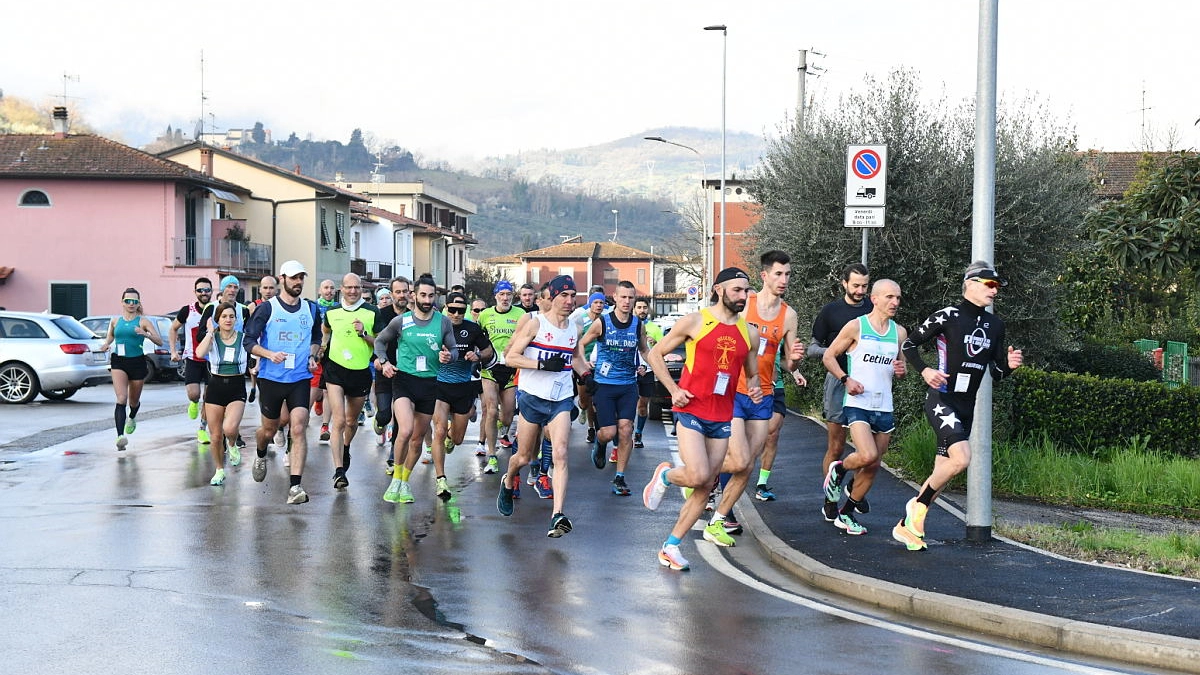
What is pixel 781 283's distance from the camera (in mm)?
10070

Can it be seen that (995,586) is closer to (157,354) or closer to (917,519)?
(917,519)

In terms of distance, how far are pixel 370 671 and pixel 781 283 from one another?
5.12m

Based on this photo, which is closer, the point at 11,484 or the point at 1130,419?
the point at 11,484

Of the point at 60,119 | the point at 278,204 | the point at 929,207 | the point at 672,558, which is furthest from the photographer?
the point at 278,204

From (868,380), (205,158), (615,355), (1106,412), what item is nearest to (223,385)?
(615,355)

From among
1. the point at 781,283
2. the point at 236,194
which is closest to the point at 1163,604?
the point at 781,283

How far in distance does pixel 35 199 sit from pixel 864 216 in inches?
1577

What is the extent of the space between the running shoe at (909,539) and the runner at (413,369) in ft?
13.4

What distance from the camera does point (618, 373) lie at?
12.5m

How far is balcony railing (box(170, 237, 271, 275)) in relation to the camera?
4681 centimetres

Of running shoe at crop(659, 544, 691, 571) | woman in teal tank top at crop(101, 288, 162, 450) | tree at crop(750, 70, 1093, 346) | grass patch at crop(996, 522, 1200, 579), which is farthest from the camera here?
tree at crop(750, 70, 1093, 346)

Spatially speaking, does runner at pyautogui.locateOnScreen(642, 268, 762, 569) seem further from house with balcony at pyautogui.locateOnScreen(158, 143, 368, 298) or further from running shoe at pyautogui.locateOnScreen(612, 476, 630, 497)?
house with balcony at pyautogui.locateOnScreen(158, 143, 368, 298)

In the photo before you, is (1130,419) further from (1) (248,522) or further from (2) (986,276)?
(1) (248,522)

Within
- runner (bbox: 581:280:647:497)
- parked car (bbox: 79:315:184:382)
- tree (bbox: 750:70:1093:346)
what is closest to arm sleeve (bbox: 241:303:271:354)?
runner (bbox: 581:280:647:497)
